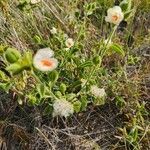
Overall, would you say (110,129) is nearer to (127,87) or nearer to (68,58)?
(127,87)

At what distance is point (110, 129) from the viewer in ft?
6.28

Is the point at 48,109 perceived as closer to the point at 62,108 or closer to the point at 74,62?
the point at 62,108

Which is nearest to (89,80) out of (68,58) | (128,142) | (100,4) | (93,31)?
(68,58)

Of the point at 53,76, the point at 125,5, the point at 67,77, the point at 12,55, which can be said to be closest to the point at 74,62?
the point at 67,77

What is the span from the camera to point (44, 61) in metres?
1.51

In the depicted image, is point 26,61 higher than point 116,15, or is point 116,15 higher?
point 26,61

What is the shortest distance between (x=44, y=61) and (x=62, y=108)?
28cm

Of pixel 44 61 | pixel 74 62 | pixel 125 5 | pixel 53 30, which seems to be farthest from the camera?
pixel 53 30

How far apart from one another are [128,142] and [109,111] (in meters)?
0.18

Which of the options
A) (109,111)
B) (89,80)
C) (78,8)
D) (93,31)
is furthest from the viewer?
(78,8)

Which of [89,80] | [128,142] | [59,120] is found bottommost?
[128,142]

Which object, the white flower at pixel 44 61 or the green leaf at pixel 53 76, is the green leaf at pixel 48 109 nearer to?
the green leaf at pixel 53 76

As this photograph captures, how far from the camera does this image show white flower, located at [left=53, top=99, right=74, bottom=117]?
171 cm

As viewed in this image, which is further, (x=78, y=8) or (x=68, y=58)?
(x=78, y=8)
